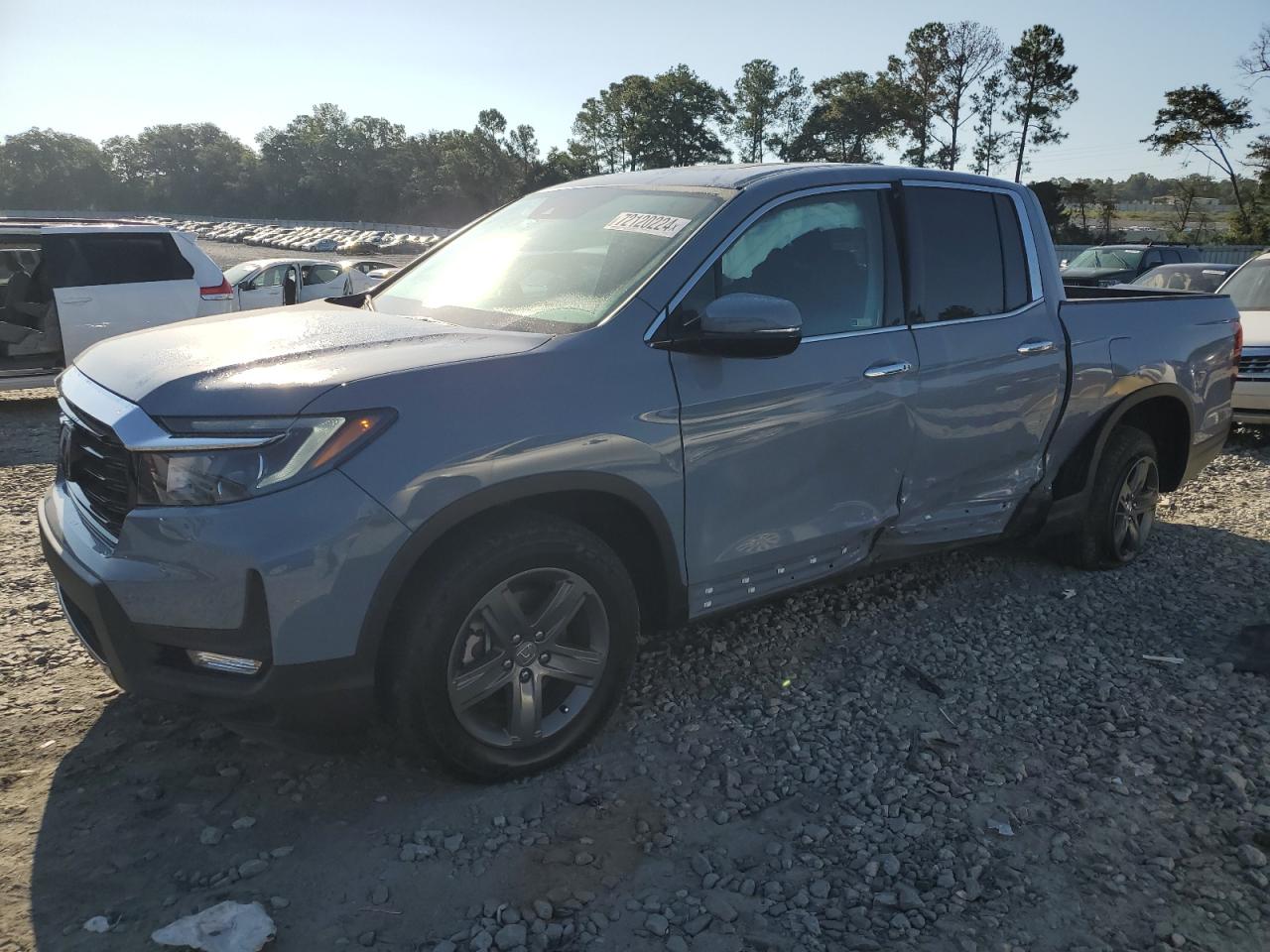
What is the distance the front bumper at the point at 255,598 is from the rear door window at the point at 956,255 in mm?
2373

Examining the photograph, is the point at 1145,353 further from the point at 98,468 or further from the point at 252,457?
the point at 98,468

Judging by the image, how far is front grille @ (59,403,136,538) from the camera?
98.7 inches

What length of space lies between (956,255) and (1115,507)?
69.5 inches

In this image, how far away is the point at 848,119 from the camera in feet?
219

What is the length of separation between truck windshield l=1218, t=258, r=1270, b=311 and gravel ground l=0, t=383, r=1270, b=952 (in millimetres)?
7018

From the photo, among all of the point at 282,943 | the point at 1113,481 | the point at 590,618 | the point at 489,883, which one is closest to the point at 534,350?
the point at 590,618

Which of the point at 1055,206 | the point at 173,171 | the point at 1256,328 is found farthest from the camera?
the point at 173,171

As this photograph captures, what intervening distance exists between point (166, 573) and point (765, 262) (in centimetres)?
214

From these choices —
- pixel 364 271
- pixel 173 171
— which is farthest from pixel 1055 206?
pixel 173 171

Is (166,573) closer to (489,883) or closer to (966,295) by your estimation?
(489,883)

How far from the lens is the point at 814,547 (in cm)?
339

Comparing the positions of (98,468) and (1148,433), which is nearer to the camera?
(98,468)

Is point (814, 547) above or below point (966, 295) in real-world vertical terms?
below

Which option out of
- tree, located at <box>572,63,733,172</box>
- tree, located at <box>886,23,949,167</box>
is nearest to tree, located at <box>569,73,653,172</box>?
tree, located at <box>572,63,733,172</box>
